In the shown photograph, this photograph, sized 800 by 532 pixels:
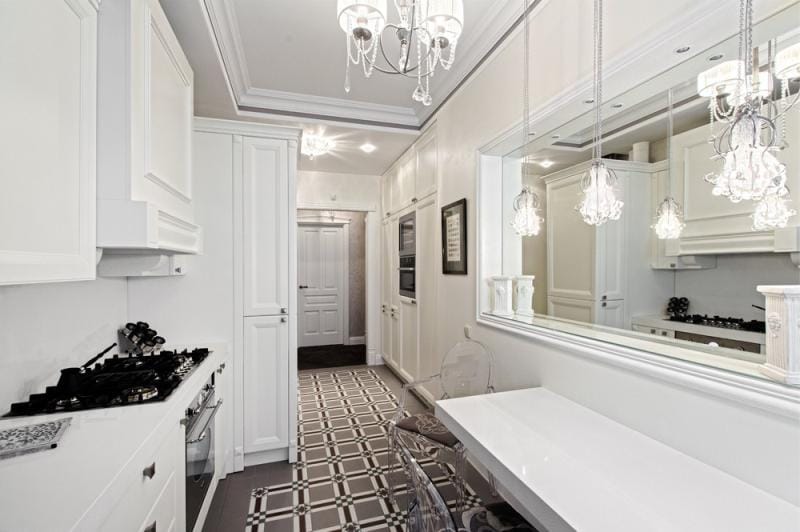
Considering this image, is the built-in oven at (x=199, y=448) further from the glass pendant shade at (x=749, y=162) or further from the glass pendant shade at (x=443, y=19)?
the glass pendant shade at (x=749, y=162)

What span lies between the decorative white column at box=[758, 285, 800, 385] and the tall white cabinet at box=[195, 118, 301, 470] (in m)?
2.37

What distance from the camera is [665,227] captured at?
1653 millimetres

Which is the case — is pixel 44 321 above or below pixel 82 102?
below

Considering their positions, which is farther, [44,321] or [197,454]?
[197,454]

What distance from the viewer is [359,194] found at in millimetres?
4891

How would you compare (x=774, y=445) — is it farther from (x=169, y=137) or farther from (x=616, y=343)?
(x=169, y=137)

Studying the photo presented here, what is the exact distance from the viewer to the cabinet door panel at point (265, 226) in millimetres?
2480

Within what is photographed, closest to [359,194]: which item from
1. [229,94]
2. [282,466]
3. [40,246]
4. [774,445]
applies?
[229,94]

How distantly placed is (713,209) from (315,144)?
10.3 feet

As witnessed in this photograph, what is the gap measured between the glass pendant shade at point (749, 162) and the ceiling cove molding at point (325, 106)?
2.77m

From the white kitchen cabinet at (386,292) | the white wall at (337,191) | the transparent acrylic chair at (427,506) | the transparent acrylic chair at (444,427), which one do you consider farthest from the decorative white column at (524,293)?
the white wall at (337,191)

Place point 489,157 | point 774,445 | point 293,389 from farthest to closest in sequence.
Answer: point 293,389
point 489,157
point 774,445

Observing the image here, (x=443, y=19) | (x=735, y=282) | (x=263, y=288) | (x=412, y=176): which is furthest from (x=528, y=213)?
(x=412, y=176)

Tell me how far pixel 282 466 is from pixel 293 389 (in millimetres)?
535
